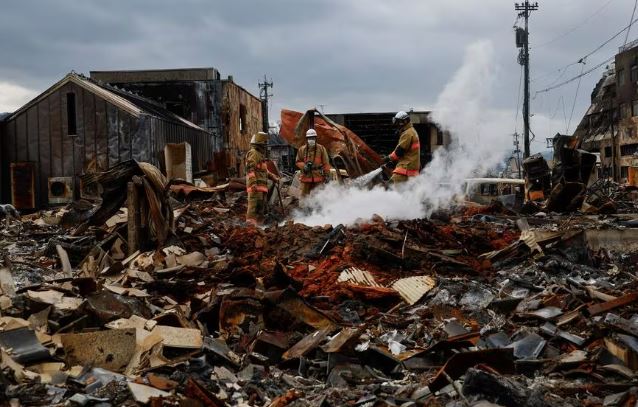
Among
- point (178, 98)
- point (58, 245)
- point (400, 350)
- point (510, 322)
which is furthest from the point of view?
point (178, 98)

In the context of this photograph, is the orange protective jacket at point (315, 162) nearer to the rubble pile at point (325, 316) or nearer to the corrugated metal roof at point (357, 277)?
the rubble pile at point (325, 316)

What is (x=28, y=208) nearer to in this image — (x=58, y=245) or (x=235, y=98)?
(x=58, y=245)

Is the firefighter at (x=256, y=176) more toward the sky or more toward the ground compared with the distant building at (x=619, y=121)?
more toward the ground

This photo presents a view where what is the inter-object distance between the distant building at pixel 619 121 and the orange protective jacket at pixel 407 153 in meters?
26.0

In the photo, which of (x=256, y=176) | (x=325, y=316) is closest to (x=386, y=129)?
(x=256, y=176)

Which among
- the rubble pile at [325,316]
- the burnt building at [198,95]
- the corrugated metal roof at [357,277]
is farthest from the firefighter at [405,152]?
the burnt building at [198,95]

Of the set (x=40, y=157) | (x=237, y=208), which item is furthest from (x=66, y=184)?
A: (x=237, y=208)

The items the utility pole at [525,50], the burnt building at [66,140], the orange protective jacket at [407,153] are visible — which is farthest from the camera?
the utility pole at [525,50]

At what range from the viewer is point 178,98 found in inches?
961

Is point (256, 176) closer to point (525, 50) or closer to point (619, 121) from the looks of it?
point (525, 50)

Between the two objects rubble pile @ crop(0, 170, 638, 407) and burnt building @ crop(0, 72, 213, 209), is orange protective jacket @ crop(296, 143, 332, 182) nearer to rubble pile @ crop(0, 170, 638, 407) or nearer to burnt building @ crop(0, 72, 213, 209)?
rubble pile @ crop(0, 170, 638, 407)

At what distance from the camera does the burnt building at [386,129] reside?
23.5 meters

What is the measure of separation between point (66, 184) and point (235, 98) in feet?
34.6

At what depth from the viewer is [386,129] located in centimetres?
2439
